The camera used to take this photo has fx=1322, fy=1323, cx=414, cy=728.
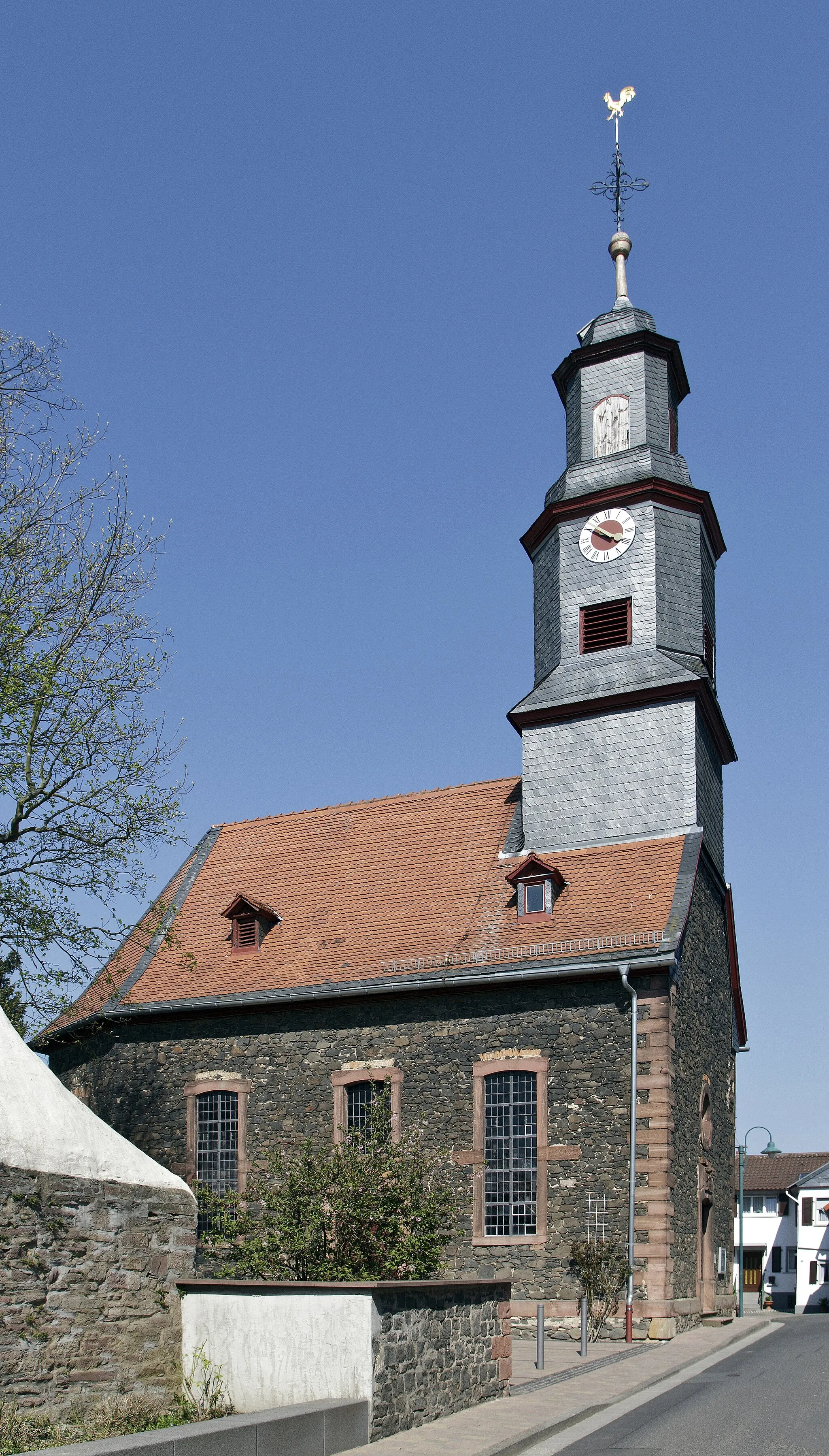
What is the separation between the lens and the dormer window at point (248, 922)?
24656 millimetres

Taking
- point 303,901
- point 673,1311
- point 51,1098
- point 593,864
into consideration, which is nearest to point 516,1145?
point 673,1311

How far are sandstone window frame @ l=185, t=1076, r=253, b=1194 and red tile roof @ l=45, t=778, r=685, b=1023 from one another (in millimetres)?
1540

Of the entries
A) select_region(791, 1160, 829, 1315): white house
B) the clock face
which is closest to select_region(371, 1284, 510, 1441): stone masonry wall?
the clock face

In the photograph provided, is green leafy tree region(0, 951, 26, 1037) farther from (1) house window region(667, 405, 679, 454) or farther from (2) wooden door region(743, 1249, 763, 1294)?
(2) wooden door region(743, 1249, 763, 1294)

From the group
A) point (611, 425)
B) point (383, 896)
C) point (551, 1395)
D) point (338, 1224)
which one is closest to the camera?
point (338, 1224)

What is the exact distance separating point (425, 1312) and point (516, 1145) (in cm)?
959

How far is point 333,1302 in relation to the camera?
1002 centimetres

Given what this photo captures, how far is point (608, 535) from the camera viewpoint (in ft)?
79.9

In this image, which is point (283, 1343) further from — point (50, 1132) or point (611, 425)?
point (611, 425)

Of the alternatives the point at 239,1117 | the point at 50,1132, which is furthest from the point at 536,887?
the point at 50,1132

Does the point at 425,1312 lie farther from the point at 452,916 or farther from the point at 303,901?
the point at 303,901

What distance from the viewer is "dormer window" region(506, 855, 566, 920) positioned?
2184cm

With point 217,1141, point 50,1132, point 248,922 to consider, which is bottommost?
point 217,1141

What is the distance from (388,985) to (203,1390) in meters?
11.1
